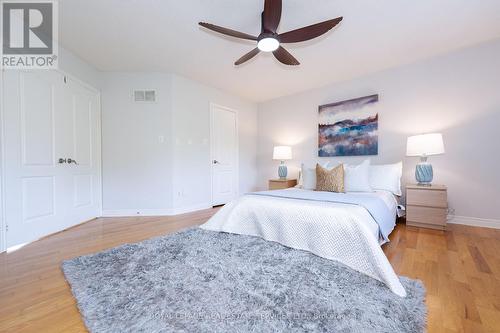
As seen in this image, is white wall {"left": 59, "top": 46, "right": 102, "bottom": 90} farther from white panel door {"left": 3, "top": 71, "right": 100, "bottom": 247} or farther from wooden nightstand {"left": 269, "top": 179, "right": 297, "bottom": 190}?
wooden nightstand {"left": 269, "top": 179, "right": 297, "bottom": 190}

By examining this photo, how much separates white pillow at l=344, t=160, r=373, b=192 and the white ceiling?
1.59m

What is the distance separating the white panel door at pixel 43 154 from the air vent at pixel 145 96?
2.18ft

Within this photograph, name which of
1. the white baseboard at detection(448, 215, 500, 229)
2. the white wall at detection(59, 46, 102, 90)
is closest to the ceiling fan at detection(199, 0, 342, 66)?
the white wall at detection(59, 46, 102, 90)

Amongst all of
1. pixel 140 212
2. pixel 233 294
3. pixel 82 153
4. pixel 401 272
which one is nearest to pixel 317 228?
pixel 401 272

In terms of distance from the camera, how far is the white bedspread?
5.04ft

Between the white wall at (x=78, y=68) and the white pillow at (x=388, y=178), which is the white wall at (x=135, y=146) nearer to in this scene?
the white wall at (x=78, y=68)

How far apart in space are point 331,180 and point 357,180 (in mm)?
387

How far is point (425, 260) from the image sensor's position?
1856mm

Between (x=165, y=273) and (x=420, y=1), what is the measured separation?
3.24 m

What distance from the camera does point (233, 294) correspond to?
133 cm

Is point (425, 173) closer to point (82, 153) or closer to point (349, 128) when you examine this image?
point (349, 128)

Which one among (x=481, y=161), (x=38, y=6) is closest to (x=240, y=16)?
(x=38, y=6)

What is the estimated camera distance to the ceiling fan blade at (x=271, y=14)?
169cm

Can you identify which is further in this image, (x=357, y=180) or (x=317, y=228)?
(x=357, y=180)
